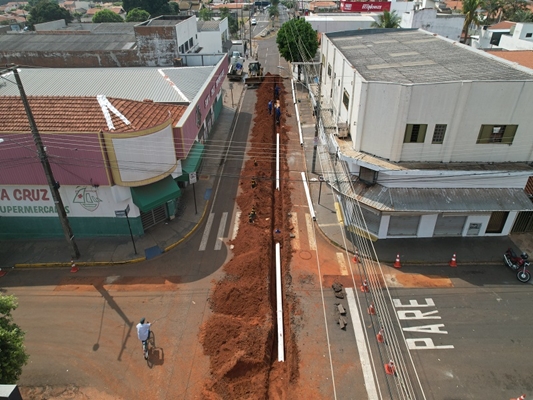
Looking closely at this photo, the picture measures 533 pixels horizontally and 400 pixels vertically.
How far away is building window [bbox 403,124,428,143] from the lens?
19.8 m

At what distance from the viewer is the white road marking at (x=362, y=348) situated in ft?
46.9

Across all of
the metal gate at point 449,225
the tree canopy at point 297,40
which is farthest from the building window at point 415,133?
the tree canopy at point 297,40

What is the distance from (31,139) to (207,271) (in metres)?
11.8

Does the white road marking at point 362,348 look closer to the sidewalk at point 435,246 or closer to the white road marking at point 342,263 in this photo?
the white road marking at point 342,263

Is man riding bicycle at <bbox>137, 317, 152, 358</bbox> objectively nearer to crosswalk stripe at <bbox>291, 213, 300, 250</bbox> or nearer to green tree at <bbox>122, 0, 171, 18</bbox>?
crosswalk stripe at <bbox>291, 213, 300, 250</bbox>

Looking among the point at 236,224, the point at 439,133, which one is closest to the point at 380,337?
the point at 439,133

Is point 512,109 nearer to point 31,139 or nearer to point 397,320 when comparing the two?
point 397,320

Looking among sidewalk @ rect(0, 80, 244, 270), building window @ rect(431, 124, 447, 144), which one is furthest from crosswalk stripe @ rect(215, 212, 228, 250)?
building window @ rect(431, 124, 447, 144)

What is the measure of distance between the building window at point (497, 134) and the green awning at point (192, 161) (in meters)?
17.3

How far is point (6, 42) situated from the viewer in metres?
47.5

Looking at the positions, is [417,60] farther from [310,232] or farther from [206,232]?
[206,232]

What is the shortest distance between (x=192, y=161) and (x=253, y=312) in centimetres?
1224

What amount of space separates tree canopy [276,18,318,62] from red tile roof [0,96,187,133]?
102 ft

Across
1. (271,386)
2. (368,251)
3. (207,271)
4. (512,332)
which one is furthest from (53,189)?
(512,332)
